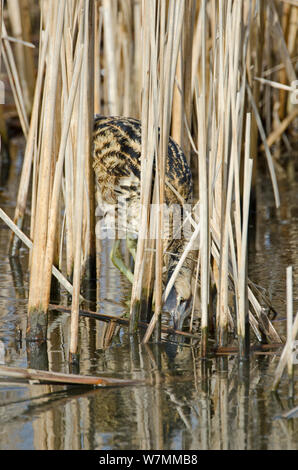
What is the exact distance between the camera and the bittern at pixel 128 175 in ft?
14.4

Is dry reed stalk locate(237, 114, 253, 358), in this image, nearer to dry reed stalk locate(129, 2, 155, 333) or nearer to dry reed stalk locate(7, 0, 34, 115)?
dry reed stalk locate(129, 2, 155, 333)

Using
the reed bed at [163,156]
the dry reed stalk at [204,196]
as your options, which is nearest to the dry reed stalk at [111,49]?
the reed bed at [163,156]

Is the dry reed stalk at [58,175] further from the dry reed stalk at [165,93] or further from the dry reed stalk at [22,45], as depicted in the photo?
the dry reed stalk at [22,45]

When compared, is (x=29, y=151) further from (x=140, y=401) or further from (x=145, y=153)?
(x=140, y=401)

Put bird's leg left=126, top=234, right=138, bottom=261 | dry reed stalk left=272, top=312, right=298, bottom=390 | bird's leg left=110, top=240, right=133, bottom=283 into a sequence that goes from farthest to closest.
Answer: bird's leg left=126, top=234, right=138, bottom=261 → bird's leg left=110, top=240, right=133, bottom=283 → dry reed stalk left=272, top=312, right=298, bottom=390

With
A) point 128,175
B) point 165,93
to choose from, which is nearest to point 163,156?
point 165,93

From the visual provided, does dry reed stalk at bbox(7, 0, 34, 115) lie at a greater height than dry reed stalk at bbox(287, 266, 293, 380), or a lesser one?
greater

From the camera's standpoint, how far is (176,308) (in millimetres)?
3902

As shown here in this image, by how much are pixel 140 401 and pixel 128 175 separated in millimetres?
1902

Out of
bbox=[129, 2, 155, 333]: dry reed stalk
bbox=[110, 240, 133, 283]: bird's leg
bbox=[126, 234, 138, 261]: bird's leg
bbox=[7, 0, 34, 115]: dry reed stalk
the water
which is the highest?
bbox=[7, 0, 34, 115]: dry reed stalk

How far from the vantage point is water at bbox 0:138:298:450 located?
2688mm

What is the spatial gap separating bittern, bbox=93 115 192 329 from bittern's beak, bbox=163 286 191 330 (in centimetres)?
7

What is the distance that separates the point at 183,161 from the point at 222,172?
1101 millimetres

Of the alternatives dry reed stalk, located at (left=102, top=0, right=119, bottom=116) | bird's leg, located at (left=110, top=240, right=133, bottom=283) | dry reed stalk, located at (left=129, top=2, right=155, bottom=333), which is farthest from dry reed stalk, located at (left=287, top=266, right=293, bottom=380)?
dry reed stalk, located at (left=102, top=0, right=119, bottom=116)
